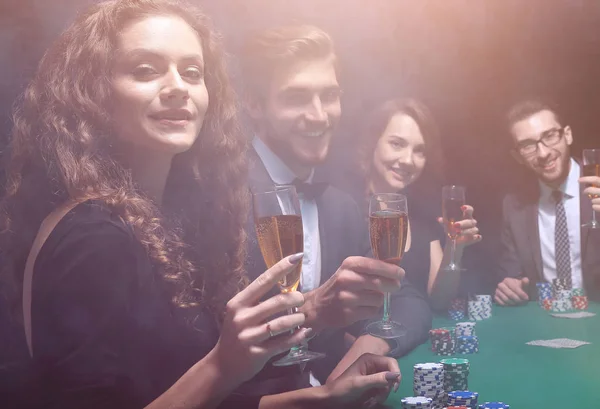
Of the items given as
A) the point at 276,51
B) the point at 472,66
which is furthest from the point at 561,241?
the point at 276,51

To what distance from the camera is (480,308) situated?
2.94m

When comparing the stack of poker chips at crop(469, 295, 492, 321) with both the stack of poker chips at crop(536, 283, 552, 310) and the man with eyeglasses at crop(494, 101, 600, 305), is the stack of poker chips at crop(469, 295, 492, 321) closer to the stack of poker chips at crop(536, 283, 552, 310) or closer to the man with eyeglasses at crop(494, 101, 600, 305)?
the man with eyeglasses at crop(494, 101, 600, 305)

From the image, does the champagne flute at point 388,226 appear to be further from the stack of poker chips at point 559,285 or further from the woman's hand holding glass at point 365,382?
the stack of poker chips at point 559,285

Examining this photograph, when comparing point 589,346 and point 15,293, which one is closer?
point 15,293

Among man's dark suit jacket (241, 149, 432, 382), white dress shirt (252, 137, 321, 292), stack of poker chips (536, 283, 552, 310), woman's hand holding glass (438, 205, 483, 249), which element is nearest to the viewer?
man's dark suit jacket (241, 149, 432, 382)

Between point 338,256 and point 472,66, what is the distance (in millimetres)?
997

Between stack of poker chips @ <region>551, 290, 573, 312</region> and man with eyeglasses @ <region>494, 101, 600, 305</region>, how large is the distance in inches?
3.3

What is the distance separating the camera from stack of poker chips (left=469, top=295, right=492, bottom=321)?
293 centimetres

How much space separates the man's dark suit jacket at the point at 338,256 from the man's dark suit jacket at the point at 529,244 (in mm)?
509

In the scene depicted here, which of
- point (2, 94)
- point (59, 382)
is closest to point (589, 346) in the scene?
point (59, 382)

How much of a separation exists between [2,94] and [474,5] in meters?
1.87

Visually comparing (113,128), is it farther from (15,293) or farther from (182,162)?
(15,293)

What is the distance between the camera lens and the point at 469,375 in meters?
2.42

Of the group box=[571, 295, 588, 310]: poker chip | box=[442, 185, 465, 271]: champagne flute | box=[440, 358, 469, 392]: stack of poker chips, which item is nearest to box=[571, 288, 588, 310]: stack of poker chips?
box=[571, 295, 588, 310]: poker chip
